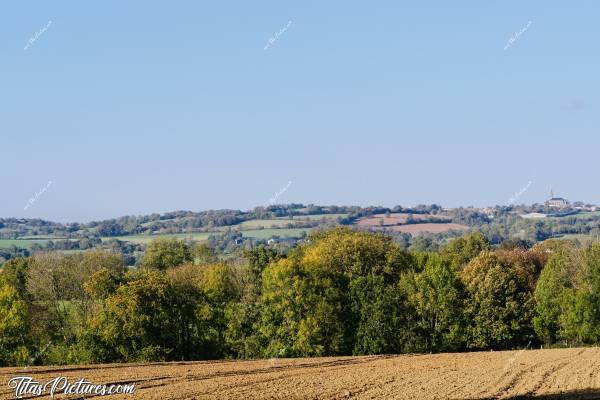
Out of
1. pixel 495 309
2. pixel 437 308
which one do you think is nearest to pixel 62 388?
pixel 437 308

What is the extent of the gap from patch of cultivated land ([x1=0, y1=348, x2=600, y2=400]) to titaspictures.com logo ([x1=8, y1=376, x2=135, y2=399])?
2.55 feet

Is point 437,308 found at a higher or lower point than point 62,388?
lower

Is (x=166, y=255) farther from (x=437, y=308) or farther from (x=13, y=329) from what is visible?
(x=437, y=308)

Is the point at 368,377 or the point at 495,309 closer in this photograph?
the point at 368,377

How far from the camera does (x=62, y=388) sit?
52500mm

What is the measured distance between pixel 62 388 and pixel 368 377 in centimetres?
1861

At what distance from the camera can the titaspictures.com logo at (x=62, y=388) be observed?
4991 centimetres

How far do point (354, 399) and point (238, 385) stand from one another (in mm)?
10491

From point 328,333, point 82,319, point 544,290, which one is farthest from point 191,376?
point 544,290

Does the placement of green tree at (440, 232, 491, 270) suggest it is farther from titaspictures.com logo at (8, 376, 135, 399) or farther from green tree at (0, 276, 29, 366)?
titaspictures.com logo at (8, 376, 135, 399)

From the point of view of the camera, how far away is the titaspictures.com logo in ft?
164

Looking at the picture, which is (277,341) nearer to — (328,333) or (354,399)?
(328,333)

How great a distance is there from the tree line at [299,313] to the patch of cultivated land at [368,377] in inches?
623

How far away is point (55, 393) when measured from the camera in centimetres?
4934
